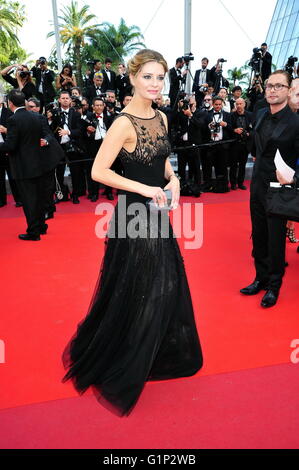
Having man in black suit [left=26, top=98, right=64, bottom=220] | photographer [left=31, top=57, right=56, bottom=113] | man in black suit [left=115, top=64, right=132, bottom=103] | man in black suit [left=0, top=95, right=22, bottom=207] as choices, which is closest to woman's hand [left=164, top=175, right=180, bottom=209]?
man in black suit [left=26, top=98, right=64, bottom=220]

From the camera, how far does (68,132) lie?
22.5 ft

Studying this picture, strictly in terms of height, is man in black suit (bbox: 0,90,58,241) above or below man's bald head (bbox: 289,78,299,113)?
below

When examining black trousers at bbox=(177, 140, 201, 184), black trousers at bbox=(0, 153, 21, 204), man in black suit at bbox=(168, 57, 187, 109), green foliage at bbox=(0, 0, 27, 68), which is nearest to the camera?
black trousers at bbox=(0, 153, 21, 204)

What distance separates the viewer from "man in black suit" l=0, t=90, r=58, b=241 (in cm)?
488

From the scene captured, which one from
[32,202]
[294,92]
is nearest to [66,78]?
[32,202]

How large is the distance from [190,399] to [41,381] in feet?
2.85

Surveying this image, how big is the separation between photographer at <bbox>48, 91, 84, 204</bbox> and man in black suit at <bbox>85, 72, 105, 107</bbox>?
1.89 metres

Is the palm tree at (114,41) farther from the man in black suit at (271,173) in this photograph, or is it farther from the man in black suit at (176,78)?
the man in black suit at (271,173)

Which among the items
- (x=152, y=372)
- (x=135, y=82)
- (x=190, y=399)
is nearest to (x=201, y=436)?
(x=190, y=399)

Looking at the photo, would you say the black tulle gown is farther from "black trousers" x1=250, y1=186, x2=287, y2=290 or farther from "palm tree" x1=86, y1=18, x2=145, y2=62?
"palm tree" x1=86, y1=18, x2=145, y2=62

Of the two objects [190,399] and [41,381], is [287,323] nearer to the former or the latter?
[190,399]

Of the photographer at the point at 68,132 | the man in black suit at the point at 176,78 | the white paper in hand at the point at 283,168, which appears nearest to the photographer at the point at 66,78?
the man in black suit at the point at 176,78

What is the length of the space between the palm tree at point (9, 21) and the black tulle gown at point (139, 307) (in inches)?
999

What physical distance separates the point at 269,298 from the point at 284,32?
3067cm
